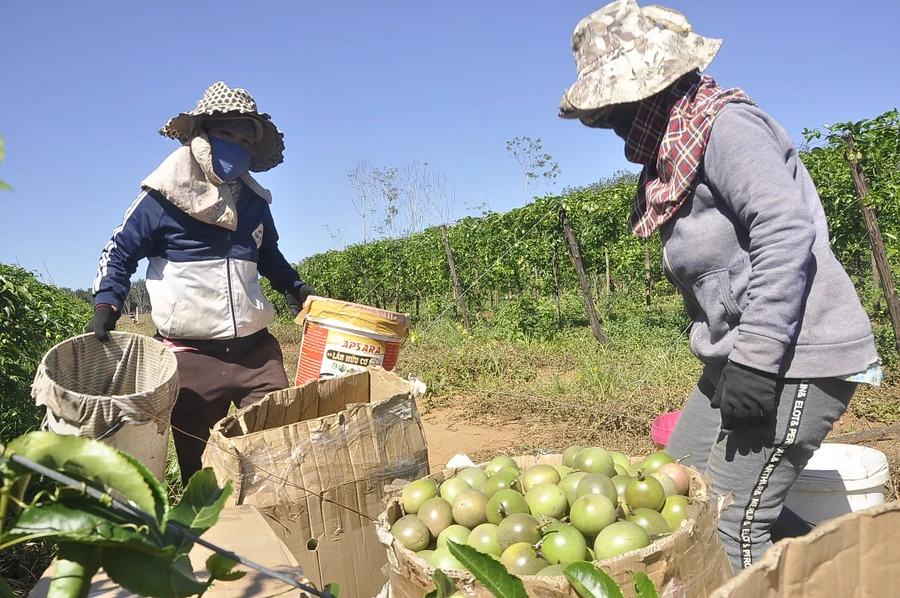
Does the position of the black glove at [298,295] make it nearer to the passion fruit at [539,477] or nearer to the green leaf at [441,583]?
the passion fruit at [539,477]

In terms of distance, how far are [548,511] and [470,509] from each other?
19 cm

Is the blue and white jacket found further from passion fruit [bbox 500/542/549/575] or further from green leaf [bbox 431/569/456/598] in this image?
green leaf [bbox 431/569/456/598]

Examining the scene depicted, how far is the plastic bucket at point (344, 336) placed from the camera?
269 cm

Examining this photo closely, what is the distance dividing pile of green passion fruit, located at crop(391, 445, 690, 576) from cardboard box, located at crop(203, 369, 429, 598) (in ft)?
1.34

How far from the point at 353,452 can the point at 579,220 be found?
959 centimetres

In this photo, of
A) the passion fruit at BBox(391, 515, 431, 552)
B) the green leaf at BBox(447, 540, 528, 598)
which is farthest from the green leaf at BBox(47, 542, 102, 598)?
the passion fruit at BBox(391, 515, 431, 552)

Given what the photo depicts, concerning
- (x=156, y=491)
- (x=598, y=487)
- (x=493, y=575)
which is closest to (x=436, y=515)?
(x=598, y=487)

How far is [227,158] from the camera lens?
282cm

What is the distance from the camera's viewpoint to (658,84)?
179 cm

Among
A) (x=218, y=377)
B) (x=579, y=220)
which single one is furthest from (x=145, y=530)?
(x=579, y=220)

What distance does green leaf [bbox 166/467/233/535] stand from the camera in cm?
73

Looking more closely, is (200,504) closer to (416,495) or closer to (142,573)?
(142,573)

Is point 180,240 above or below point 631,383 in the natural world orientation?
above

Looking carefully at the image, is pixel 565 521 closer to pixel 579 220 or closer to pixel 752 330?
pixel 752 330
